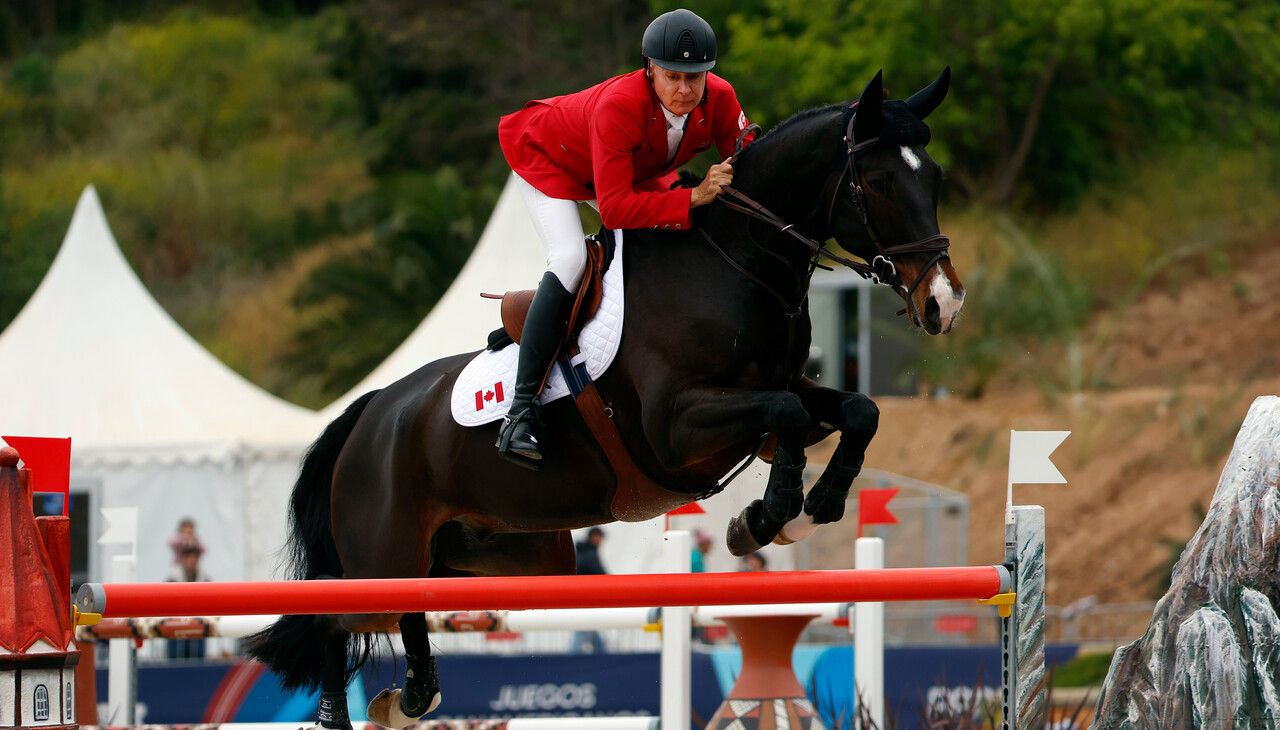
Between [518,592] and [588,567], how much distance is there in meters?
6.43

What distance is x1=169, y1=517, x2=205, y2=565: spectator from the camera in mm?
10391

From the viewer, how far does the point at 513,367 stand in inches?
149

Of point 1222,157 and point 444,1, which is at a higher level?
point 444,1

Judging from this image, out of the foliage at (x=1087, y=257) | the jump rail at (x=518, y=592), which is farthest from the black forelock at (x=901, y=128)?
the foliage at (x=1087, y=257)

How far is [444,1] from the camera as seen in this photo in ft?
96.8

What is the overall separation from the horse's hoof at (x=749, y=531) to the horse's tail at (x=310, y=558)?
4.99 feet

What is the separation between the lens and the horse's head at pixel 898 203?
313cm

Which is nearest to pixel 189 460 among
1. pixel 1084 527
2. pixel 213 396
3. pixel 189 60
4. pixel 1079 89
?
pixel 213 396

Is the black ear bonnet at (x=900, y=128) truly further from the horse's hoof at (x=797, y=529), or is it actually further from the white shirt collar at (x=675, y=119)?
the horse's hoof at (x=797, y=529)

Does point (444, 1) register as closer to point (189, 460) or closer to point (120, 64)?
point (120, 64)

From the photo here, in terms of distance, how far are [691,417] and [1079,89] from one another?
771 inches

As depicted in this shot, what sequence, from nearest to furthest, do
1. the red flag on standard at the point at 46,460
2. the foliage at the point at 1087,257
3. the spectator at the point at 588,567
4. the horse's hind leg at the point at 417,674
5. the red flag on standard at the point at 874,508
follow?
the red flag on standard at the point at 46,460, the horse's hind leg at the point at 417,674, the red flag on standard at the point at 874,508, the spectator at the point at 588,567, the foliage at the point at 1087,257

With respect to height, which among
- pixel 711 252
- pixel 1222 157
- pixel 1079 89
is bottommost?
pixel 711 252

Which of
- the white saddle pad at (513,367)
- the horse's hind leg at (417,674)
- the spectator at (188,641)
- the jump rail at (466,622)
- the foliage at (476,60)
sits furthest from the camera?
the foliage at (476,60)
